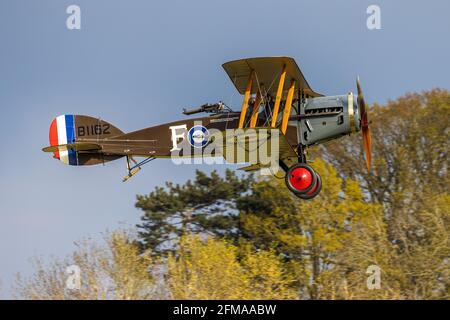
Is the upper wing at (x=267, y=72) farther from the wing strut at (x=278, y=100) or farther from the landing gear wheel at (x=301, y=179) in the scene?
the landing gear wheel at (x=301, y=179)

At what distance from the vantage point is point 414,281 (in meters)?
29.0

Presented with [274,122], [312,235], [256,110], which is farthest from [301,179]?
[312,235]

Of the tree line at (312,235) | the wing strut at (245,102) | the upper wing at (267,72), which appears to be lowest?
the tree line at (312,235)

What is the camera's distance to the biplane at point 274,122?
1395cm

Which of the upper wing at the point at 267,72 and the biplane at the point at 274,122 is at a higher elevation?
the upper wing at the point at 267,72

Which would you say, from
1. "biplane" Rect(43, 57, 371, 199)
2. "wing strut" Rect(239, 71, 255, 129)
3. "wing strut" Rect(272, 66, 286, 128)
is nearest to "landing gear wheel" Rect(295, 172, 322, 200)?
"biplane" Rect(43, 57, 371, 199)

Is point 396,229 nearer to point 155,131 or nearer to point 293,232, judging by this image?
point 293,232

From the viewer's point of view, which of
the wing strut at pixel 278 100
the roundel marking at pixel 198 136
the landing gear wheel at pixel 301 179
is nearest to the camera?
the wing strut at pixel 278 100

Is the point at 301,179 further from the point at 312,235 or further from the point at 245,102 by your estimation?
the point at 312,235

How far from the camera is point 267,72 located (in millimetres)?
14359

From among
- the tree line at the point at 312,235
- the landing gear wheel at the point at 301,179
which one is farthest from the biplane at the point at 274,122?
the tree line at the point at 312,235

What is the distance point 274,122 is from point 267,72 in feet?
3.85
